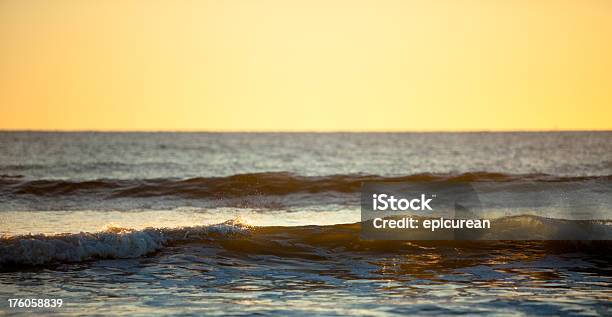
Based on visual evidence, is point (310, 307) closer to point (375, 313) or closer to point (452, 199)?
point (375, 313)

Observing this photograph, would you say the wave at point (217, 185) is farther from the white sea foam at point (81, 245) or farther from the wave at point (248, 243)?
the white sea foam at point (81, 245)

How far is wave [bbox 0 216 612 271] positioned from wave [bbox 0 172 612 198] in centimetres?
1220

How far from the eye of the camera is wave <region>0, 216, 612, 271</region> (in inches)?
602

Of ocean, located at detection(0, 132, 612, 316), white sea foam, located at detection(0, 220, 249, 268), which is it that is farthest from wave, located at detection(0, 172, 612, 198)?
white sea foam, located at detection(0, 220, 249, 268)

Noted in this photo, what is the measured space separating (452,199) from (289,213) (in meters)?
6.85

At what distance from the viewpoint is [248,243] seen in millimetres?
17188

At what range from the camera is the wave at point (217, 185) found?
31.2m

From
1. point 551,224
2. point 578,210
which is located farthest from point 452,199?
point 551,224

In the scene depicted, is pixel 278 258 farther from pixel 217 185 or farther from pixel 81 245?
pixel 217 185

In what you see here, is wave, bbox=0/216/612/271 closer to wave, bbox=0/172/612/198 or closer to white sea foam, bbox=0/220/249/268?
white sea foam, bbox=0/220/249/268

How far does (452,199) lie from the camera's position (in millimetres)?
29281

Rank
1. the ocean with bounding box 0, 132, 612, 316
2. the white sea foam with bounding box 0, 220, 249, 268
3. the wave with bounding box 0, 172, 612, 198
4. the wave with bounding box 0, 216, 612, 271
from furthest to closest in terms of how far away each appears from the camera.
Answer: the wave with bounding box 0, 172, 612, 198
the wave with bounding box 0, 216, 612, 271
the white sea foam with bounding box 0, 220, 249, 268
the ocean with bounding box 0, 132, 612, 316

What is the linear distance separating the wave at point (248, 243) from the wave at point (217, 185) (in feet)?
40.0

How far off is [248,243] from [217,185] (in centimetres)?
1624
